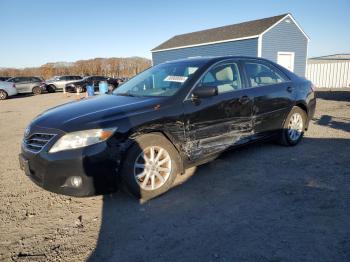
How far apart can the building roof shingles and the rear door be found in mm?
16069

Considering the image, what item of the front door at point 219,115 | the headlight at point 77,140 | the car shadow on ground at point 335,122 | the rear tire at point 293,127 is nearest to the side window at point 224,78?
the front door at point 219,115

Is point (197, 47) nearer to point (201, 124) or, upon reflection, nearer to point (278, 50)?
point (278, 50)

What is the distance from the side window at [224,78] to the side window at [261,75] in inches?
11.2

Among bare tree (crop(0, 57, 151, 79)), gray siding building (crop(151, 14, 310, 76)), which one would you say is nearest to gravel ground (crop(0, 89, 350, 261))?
gray siding building (crop(151, 14, 310, 76))

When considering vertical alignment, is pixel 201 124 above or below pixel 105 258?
above

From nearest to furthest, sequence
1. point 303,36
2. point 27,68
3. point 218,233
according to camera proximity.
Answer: point 218,233, point 303,36, point 27,68

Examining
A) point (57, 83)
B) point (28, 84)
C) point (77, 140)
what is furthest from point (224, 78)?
point (57, 83)

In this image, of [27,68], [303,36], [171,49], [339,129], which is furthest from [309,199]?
[27,68]

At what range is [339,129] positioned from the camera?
22.2ft

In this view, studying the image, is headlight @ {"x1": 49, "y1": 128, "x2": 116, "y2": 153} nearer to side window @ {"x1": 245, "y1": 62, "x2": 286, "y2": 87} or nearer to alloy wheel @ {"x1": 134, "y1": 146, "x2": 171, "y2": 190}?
alloy wheel @ {"x1": 134, "y1": 146, "x2": 171, "y2": 190}

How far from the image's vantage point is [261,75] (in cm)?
483

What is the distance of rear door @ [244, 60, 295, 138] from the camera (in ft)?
15.1

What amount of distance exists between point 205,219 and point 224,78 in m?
2.16

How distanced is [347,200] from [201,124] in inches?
74.5
